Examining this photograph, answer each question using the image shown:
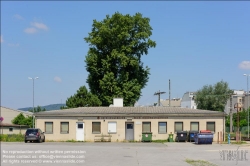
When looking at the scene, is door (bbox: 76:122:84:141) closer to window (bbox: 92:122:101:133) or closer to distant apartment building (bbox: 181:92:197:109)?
window (bbox: 92:122:101:133)

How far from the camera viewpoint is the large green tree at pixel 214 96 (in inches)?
3346

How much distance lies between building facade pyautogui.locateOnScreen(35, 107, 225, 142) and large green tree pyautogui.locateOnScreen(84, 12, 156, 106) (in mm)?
15076

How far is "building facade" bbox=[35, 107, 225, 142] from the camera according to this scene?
45.2 meters

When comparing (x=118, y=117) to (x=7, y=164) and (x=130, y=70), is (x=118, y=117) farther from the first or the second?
(x=7, y=164)

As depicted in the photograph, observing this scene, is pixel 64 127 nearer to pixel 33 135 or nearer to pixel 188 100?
pixel 33 135

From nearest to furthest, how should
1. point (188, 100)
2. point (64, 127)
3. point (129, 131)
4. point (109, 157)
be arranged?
point (109, 157)
point (129, 131)
point (64, 127)
point (188, 100)

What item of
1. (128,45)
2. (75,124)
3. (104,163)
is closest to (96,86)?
(128,45)

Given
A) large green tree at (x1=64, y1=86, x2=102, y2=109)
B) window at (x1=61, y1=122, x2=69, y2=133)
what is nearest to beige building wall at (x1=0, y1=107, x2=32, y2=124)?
large green tree at (x1=64, y1=86, x2=102, y2=109)

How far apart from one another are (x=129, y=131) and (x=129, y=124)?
765mm

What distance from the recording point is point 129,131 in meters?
45.5

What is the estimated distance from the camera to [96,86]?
2525 inches

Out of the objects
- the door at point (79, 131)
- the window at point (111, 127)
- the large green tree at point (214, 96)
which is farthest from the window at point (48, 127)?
the large green tree at point (214, 96)

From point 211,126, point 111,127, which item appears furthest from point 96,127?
point 211,126

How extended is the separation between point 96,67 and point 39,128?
62.4ft
